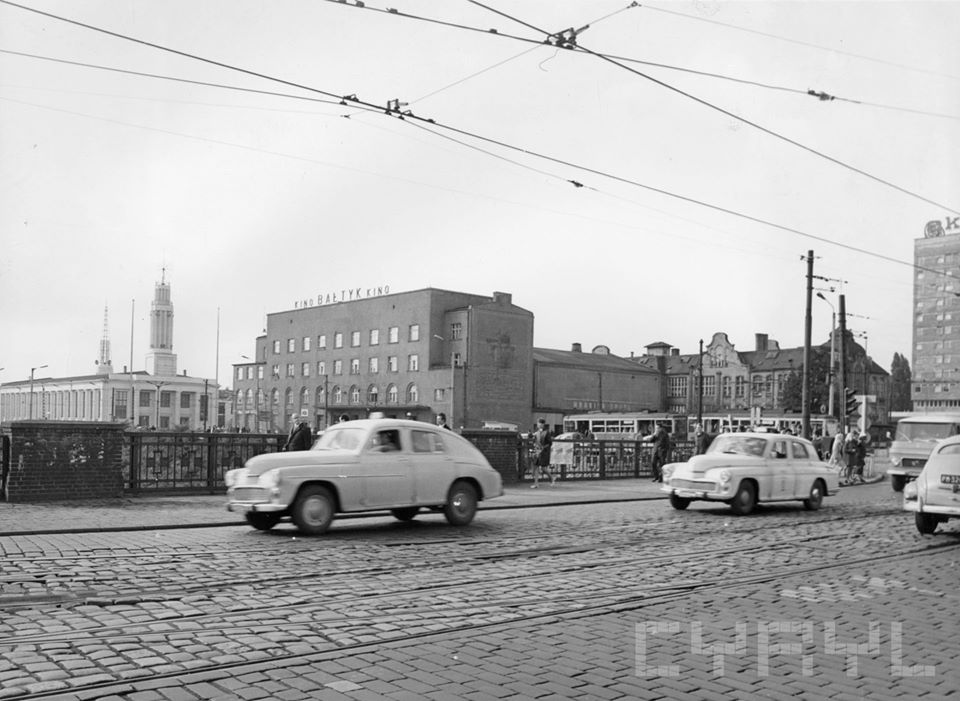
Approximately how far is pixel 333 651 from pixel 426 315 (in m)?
82.3

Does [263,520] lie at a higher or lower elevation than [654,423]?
higher

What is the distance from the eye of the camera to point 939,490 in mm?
14898

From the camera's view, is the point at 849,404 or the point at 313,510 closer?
the point at 313,510

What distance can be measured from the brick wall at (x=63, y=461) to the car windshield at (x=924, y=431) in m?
23.4

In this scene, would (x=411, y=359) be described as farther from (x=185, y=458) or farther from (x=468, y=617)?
(x=468, y=617)

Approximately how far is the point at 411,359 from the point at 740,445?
7145 cm

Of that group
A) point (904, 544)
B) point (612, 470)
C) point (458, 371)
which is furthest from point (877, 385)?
point (904, 544)

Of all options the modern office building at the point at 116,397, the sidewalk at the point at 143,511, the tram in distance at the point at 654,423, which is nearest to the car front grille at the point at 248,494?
the sidewalk at the point at 143,511

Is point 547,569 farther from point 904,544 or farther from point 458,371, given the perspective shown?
point 458,371

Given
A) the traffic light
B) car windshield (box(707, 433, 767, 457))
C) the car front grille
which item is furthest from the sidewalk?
the traffic light

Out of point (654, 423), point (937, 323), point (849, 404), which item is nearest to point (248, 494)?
point (849, 404)

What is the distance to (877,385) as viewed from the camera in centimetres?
12700

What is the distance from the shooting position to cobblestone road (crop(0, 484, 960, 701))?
5836mm

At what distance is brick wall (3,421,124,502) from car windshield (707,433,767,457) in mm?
11562
